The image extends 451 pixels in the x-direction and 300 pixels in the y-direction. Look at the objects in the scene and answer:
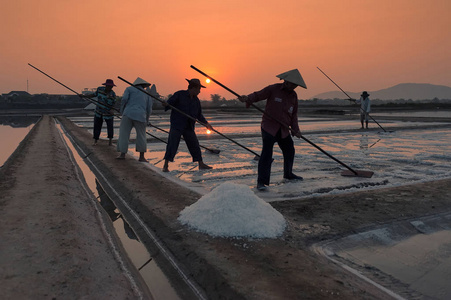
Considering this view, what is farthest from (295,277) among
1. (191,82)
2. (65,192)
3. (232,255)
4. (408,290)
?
(191,82)

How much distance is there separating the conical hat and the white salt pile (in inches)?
78.3

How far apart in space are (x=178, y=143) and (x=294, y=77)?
99.1 inches

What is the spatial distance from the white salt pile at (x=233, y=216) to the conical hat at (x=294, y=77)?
1.99 metres

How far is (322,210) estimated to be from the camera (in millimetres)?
3848

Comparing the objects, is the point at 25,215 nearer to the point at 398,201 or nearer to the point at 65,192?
the point at 65,192

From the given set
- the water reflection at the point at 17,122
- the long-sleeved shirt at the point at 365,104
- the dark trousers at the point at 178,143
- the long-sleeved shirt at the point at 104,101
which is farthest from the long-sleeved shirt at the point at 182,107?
A: the water reflection at the point at 17,122

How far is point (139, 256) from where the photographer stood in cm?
293

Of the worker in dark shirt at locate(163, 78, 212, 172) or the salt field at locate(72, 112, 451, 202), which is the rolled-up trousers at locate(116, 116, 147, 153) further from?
the worker in dark shirt at locate(163, 78, 212, 172)

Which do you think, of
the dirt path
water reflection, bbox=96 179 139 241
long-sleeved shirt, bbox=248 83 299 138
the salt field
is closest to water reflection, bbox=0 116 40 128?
the salt field

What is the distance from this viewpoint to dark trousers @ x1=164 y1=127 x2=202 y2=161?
6.45 metres

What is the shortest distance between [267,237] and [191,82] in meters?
3.98

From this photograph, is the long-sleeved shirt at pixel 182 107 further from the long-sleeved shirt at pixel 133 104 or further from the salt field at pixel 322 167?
the long-sleeved shirt at pixel 133 104

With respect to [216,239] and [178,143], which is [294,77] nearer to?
[178,143]

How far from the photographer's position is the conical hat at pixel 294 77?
4.86m
